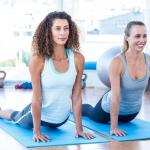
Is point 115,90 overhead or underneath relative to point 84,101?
overhead

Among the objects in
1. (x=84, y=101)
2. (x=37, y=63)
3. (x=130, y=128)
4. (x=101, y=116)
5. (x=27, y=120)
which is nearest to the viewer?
(x=37, y=63)

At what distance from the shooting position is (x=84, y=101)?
421 centimetres

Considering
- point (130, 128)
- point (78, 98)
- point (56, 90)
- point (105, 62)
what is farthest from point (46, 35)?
point (105, 62)

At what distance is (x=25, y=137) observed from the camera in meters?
2.57

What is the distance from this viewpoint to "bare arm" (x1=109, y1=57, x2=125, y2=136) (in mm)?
2643

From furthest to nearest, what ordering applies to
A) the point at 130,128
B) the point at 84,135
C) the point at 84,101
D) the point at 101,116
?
the point at 84,101 → the point at 101,116 → the point at 130,128 → the point at 84,135

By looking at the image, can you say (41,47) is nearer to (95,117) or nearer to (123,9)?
(95,117)

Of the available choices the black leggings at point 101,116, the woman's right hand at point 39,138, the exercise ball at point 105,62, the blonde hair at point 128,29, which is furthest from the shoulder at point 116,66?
the exercise ball at point 105,62

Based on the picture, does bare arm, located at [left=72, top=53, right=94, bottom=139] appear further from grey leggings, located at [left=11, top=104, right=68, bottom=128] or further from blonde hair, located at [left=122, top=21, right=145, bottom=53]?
blonde hair, located at [left=122, top=21, right=145, bottom=53]

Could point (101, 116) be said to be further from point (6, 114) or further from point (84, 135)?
point (6, 114)

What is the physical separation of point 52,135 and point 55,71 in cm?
44

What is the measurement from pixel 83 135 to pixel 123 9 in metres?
3.22

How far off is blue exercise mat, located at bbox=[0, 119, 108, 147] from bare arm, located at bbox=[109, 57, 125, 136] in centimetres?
14

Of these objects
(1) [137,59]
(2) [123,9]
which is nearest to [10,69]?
(2) [123,9]
